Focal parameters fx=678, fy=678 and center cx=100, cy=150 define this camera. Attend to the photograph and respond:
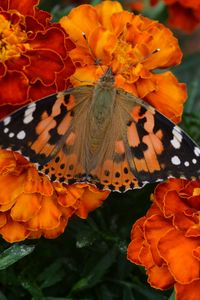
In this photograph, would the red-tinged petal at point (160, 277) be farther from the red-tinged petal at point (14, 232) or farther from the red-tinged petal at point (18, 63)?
the red-tinged petal at point (18, 63)

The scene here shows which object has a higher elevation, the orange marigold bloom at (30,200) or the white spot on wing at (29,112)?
the white spot on wing at (29,112)

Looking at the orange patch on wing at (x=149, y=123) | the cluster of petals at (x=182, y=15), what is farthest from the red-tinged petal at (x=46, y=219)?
the cluster of petals at (x=182, y=15)

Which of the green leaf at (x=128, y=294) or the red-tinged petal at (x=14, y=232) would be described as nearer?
the red-tinged petal at (x=14, y=232)

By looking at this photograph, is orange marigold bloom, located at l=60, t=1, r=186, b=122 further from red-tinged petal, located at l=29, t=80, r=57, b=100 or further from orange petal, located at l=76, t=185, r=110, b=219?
orange petal, located at l=76, t=185, r=110, b=219

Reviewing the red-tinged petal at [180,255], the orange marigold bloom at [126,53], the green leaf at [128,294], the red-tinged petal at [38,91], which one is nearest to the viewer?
the red-tinged petal at [180,255]

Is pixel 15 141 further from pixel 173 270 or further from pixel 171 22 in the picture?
pixel 171 22

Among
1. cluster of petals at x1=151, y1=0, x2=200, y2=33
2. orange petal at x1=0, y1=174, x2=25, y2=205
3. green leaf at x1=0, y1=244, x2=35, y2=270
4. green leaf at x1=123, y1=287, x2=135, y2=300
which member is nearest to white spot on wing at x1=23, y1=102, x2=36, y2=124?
orange petal at x1=0, y1=174, x2=25, y2=205
